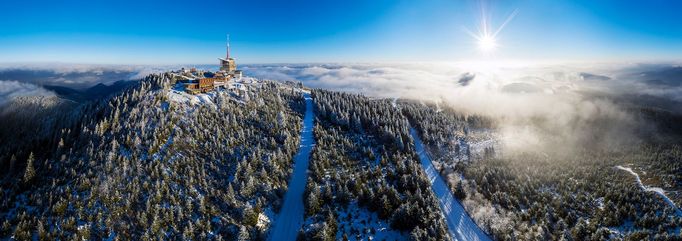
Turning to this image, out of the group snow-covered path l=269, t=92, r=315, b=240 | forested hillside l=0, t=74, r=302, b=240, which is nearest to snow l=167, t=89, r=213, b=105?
forested hillside l=0, t=74, r=302, b=240

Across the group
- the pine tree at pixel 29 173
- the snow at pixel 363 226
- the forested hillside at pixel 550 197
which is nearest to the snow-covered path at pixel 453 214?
the forested hillside at pixel 550 197

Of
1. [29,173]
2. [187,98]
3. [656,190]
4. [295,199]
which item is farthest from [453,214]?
[656,190]

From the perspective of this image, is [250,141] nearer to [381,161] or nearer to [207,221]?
[207,221]

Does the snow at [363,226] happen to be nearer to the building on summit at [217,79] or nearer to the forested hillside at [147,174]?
the forested hillside at [147,174]

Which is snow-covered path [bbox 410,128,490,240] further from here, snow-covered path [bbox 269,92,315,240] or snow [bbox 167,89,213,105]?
snow [bbox 167,89,213,105]

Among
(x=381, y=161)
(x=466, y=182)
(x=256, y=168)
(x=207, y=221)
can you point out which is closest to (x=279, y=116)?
(x=256, y=168)
